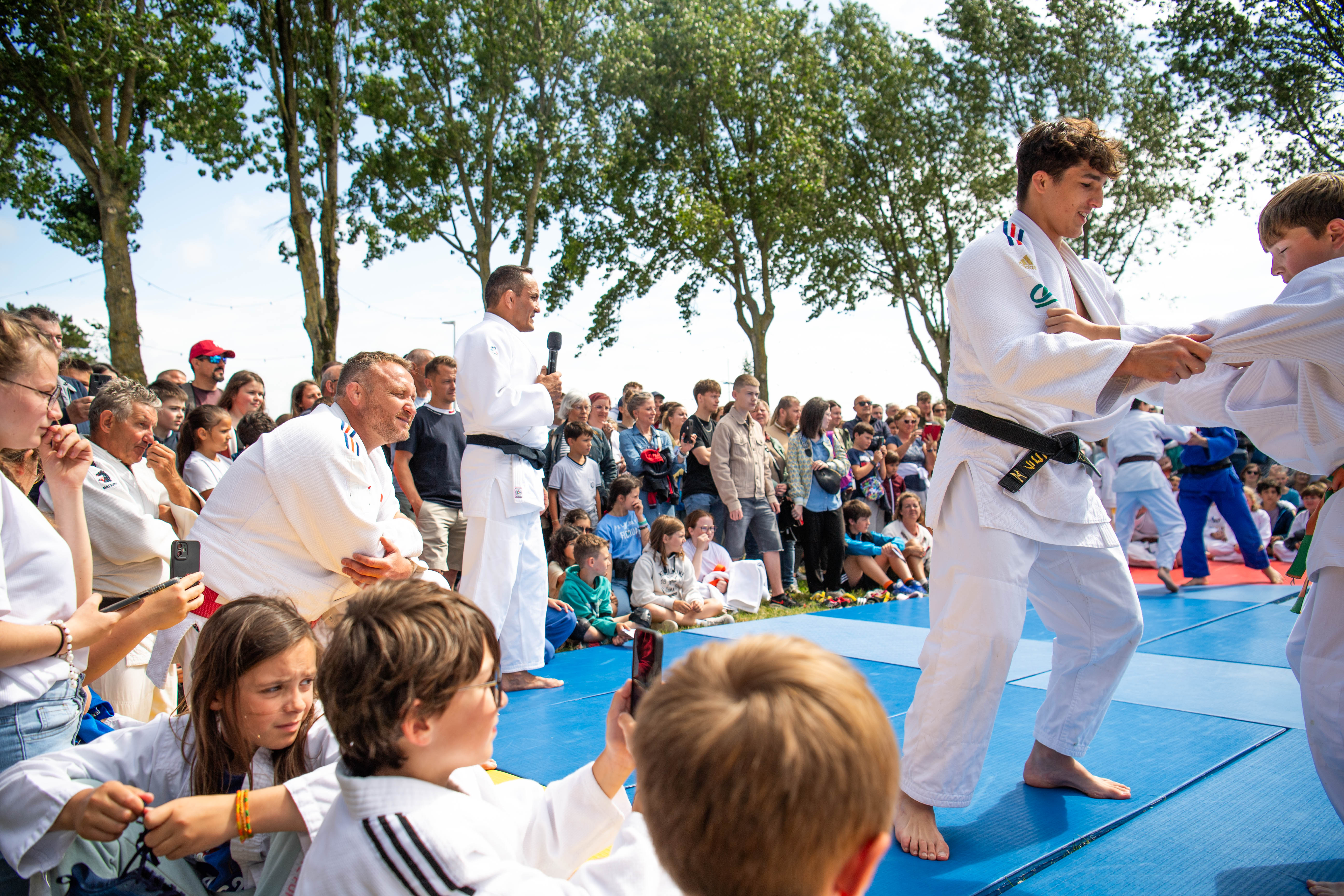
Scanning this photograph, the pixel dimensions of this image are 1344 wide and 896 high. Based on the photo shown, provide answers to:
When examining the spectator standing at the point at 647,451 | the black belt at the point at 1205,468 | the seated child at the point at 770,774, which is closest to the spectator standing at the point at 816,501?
the spectator standing at the point at 647,451

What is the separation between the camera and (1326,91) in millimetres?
15320

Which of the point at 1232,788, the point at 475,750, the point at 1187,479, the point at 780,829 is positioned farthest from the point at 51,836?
the point at 1187,479

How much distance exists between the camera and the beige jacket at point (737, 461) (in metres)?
7.32

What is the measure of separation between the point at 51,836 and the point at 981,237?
8.47ft

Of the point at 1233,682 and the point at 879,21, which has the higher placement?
the point at 879,21

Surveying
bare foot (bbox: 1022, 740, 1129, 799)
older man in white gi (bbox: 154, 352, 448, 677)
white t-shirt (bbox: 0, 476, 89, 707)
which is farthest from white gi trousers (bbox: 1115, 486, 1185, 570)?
white t-shirt (bbox: 0, 476, 89, 707)

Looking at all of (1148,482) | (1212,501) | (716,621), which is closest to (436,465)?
(716,621)

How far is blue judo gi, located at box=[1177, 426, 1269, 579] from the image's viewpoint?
7324mm

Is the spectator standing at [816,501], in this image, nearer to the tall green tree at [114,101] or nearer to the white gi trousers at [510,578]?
the white gi trousers at [510,578]

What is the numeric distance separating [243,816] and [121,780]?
1.47ft

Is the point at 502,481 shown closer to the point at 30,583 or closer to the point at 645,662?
the point at 30,583

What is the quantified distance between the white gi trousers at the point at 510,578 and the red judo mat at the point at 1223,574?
5.42 m

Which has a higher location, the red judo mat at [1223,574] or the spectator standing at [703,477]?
the spectator standing at [703,477]

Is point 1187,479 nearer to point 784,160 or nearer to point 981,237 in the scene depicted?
point 981,237
